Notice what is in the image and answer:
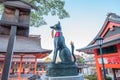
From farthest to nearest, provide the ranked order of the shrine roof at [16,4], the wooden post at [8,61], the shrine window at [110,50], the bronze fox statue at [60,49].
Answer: the shrine window at [110,50], the bronze fox statue at [60,49], the shrine roof at [16,4], the wooden post at [8,61]

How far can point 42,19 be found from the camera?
10516 millimetres

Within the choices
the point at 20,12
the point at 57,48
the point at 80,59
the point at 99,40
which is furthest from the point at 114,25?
the point at 80,59

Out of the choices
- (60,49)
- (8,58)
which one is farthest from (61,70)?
(8,58)

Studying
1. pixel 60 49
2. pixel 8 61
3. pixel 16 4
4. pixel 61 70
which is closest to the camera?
pixel 8 61

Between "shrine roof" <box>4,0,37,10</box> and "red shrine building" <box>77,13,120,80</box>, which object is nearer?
"shrine roof" <box>4,0,37,10</box>

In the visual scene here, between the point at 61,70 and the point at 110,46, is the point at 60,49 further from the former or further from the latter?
the point at 110,46

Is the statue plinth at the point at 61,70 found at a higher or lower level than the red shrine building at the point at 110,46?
lower

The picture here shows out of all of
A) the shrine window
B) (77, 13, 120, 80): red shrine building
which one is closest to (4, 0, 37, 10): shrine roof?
(77, 13, 120, 80): red shrine building

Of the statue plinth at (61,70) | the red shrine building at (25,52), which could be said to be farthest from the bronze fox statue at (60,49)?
the red shrine building at (25,52)

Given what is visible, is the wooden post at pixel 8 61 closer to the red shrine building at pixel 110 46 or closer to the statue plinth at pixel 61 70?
the statue plinth at pixel 61 70

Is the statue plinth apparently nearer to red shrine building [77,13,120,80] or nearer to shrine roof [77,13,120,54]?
red shrine building [77,13,120,80]

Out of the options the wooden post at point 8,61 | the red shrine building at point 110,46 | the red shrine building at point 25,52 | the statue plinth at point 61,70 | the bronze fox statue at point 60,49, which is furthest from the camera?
the red shrine building at point 25,52

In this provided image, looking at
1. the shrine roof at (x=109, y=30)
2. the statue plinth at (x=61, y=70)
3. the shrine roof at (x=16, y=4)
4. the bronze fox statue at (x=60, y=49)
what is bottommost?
the statue plinth at (x=61, y=70)

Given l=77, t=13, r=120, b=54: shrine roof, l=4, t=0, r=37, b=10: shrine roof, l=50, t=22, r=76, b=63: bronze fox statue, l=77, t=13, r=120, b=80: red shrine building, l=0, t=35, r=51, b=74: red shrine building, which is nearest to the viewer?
l=4, t=0, r=37, b=10: shrine roof
